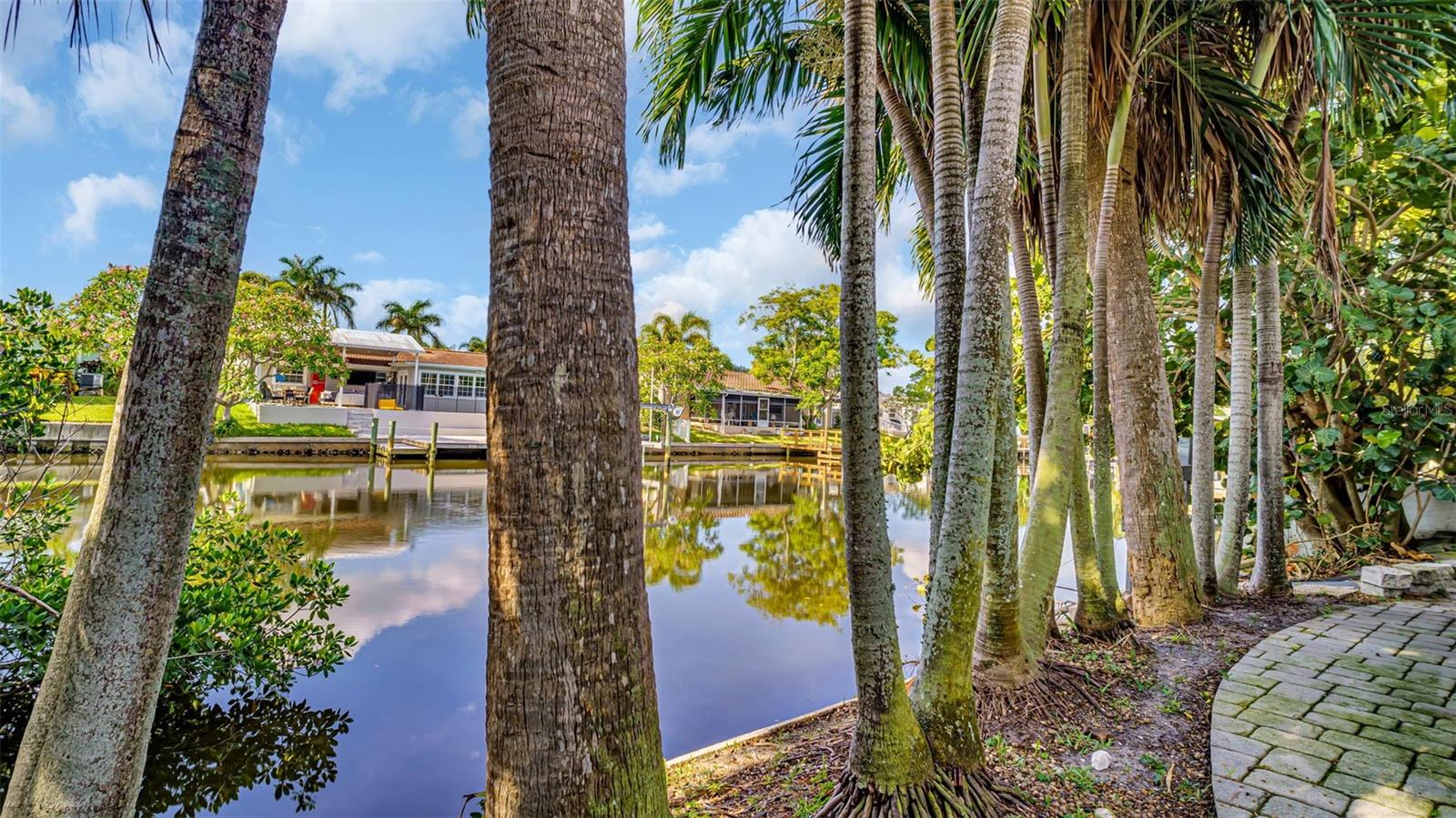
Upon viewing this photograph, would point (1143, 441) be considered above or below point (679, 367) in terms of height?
below

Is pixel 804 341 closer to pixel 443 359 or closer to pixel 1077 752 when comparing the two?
pixel 443 359

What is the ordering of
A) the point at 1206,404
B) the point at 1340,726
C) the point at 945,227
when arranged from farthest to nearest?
the point at 1206,404, the point at 1340,726, the point at 945,227

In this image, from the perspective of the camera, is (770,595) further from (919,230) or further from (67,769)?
(67,769)

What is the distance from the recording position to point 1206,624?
4312mm

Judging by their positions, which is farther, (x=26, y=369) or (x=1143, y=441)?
(x=1143, y=441)

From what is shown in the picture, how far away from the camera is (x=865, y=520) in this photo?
6.84 feet

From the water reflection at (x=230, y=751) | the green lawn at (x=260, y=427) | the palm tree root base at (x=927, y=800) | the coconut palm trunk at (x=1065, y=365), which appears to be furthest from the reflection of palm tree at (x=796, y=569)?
the green lawn at (x=260, y=427)

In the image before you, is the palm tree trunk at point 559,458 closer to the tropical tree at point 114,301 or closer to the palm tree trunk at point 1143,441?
the palm tree trunk at point 1143,441

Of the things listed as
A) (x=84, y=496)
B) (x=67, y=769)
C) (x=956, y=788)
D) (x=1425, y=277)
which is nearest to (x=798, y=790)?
(x=956, y=788)

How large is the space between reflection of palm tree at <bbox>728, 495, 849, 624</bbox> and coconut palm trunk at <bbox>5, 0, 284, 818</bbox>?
3898mm

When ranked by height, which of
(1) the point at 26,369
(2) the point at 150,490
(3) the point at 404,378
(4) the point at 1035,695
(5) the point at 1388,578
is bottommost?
(4) the point at 1035,695

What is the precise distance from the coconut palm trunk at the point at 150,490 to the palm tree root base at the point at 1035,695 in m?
2.78

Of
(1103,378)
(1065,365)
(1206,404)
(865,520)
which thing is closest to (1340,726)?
(1065,365)

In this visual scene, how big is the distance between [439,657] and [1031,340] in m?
4.99
